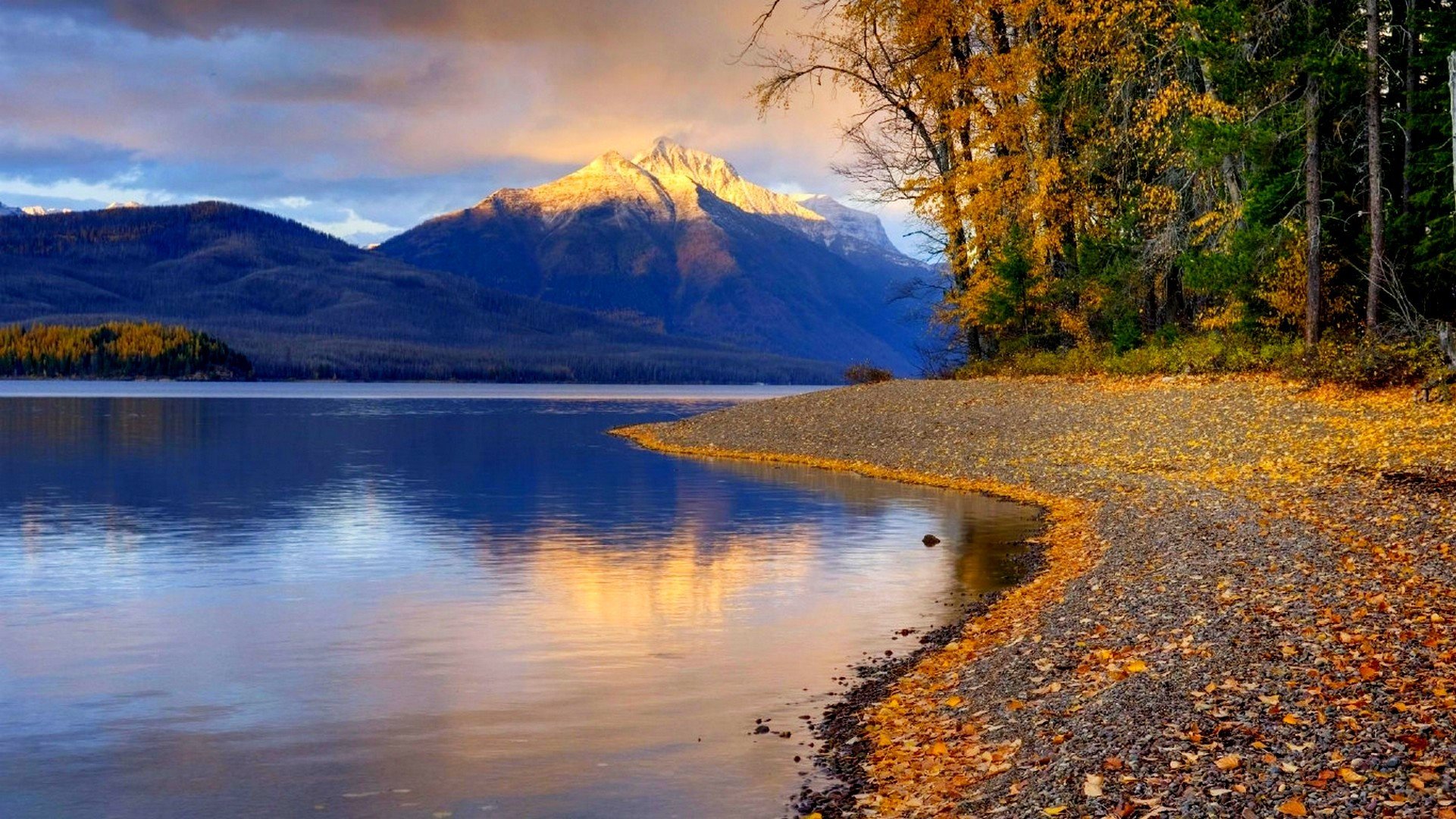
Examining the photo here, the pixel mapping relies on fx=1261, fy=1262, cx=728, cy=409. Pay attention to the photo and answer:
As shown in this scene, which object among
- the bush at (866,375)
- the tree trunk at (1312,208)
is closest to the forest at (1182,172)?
the tree trunk at (1312,208)

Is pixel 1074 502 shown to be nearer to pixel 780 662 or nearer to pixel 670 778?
pixel 780 662

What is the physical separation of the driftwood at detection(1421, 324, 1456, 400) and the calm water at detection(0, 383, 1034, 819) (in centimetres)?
995

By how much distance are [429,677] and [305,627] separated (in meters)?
3.82

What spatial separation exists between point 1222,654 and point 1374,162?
85.0 ft

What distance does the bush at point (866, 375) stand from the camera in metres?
64.7

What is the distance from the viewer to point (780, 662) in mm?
15352

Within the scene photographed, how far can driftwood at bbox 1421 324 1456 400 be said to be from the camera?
2938 cm

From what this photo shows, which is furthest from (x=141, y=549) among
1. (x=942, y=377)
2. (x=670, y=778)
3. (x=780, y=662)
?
(x=942, y=377)

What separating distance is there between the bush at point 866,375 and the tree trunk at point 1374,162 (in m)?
31.3

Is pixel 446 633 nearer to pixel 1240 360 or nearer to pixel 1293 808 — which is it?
pixel 1293 808

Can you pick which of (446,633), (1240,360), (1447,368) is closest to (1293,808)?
(446,633)

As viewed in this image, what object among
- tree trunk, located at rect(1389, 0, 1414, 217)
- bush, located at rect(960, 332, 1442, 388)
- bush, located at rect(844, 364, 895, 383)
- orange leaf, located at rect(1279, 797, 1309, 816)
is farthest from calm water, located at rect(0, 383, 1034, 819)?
bush, located at rect(844, 364, 895, 383)

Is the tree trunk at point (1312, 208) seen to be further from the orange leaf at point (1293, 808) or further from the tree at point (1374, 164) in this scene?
the orange leaf at point (1293, 808)

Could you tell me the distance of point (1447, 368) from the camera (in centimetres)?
2977
